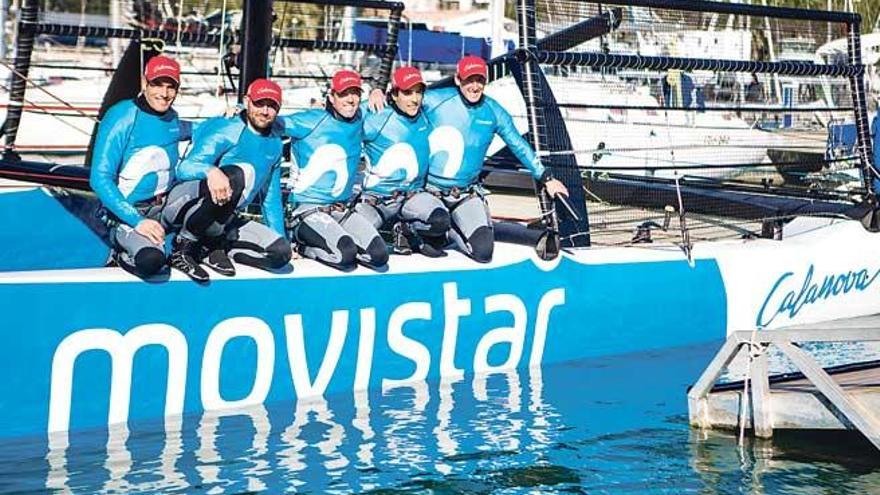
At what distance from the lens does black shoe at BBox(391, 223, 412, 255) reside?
7.43 m

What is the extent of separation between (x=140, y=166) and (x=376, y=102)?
1498mm

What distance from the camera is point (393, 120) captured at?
7.37m

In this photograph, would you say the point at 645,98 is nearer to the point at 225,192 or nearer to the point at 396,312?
the point at 396,312

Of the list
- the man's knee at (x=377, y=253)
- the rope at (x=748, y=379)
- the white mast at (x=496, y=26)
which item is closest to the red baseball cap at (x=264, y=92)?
the man's knee at (x=377, y=253)

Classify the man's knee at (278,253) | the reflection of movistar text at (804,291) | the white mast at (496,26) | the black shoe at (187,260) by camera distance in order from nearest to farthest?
the black shoe at (187,260) < the man's knee at (278,253) < the reflection of movistar text at (804,291) < the white mast at (496,26)

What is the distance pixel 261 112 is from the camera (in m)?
6.54

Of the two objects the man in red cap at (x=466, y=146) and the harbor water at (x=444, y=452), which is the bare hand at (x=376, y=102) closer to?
the man in red cap at (x=466, y=146)

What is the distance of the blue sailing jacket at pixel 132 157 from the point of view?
616 centimetres

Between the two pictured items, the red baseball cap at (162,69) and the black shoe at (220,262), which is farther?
the black shoe at (220,262)

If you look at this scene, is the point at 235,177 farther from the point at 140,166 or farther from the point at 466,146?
the point at 466,146

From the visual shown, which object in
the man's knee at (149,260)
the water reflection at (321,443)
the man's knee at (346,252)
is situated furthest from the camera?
the man's knee at (346,252)

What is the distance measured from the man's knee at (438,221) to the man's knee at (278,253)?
3.23 ft

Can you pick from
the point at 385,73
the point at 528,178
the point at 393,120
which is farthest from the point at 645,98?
the point at 393,120

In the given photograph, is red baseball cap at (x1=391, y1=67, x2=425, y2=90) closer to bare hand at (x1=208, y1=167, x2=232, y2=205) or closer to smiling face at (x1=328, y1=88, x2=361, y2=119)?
smiling face at (x1=328, y1=88, x2=361, y2=119)
